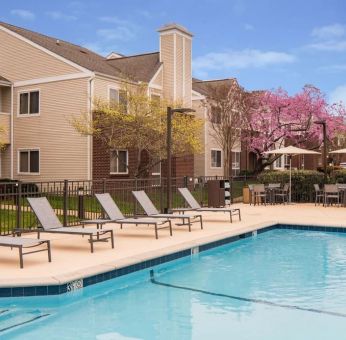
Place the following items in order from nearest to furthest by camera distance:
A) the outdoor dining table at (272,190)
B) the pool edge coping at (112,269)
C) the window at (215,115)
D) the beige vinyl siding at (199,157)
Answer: the pool edge coping at (112,269)
the outdoor dining table at (272,190)
the window at (215,115)
the beige vinyl siding at (199,157)

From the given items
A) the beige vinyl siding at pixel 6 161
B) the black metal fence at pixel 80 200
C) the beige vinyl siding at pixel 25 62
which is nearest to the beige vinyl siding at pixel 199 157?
the black metal fence at pixel 80 200

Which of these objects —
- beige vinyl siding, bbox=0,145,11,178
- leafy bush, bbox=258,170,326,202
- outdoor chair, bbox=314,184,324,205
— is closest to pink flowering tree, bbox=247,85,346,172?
leafy bush, bbox=258,170,326,202

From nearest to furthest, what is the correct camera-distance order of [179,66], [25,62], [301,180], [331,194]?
[331,194], [301,180], [25,62], [179,66]

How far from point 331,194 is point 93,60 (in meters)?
14.6

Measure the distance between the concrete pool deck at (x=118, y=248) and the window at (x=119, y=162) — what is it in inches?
376

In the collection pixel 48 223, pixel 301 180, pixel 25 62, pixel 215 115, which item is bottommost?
pixel 48 223

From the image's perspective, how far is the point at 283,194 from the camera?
898 inches

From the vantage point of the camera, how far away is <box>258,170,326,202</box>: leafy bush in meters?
23.0

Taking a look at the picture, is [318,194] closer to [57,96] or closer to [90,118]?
[90,118]

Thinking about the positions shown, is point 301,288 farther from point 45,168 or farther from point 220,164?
point 220,164

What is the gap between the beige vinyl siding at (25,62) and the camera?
2588cm

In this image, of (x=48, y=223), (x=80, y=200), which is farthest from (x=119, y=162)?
(x=48, y=223)

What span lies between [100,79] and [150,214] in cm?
1337

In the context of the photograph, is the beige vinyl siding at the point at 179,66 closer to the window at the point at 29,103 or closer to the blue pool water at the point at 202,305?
the window at the point at 29,103
